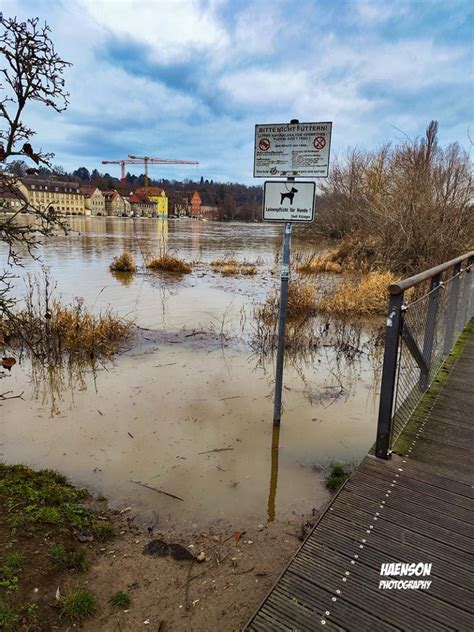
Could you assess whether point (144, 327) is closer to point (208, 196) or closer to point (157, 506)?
point (157, 506)

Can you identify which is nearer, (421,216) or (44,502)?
(44,502)

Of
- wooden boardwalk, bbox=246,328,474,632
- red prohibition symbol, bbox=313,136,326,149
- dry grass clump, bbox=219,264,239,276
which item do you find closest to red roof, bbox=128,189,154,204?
dry grass clump, bbox=219,264,239,276

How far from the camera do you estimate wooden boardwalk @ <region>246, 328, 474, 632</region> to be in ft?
Answer: 6.77

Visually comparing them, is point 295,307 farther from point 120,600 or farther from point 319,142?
point 120,600

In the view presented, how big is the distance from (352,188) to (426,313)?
2585cm

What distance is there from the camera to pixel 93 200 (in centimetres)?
11325

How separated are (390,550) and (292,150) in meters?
3.20

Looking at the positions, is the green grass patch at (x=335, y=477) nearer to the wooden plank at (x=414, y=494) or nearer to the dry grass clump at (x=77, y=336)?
the wooden plank at (x=414, y=494)

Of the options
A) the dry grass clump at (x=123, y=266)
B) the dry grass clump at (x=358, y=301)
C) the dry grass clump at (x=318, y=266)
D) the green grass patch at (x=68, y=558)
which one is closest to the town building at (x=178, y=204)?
the dry grass clump at (x=318, y=266)

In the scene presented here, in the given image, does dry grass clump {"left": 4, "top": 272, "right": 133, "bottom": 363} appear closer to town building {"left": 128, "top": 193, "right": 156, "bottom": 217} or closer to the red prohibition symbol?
the red prohibition symbol

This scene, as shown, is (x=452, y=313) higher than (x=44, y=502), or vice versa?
(x=452, y=313)

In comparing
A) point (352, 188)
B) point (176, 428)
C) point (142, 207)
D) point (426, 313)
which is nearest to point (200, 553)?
point (176, 428)

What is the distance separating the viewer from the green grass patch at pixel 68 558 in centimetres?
269

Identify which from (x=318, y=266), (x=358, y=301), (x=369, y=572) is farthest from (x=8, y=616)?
(x=318, y=266)
